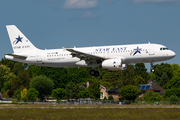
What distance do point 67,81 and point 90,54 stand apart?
277 feet

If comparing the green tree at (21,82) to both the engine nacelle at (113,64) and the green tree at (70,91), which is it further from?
the engine nacelle at (113,64)

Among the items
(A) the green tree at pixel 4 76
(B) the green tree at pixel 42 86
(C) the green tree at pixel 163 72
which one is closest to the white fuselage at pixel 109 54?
(B) the green tree at pixel 42 86

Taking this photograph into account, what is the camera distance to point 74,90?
11075cm

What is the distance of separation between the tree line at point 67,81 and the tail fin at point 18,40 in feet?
131

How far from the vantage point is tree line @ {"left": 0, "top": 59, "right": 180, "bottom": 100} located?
104 meters

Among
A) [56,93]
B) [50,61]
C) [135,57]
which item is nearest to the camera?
[135,57]

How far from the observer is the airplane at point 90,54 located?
48844 millimetres

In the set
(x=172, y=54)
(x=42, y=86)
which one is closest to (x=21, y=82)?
(x=42, y=86)

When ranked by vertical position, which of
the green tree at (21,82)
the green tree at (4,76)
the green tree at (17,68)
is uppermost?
the green tree at (17,68)

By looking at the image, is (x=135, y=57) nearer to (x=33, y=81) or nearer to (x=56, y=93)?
(x=56, y=93)

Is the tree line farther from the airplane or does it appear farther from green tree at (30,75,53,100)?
the airplane

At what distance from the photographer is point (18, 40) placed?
57031mm
